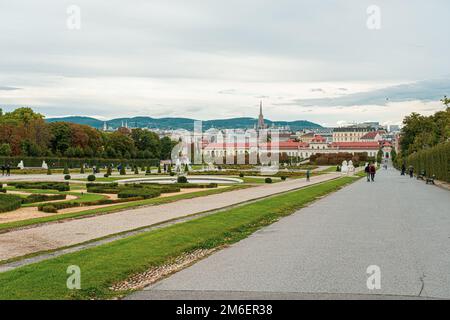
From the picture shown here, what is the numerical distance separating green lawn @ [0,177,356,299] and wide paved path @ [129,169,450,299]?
64 cm

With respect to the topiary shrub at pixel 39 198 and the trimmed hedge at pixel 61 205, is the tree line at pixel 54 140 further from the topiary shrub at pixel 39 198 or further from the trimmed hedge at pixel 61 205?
the trimmed hedge at pixel 61 205

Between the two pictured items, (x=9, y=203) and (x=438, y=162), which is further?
(x=438, y=162)

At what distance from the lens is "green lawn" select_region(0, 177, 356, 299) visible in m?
7.13

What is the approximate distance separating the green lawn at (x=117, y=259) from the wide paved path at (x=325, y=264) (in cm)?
64

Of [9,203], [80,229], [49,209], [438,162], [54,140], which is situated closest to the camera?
[80,229]

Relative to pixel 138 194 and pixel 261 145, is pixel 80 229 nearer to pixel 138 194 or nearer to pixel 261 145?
pixel 138 194

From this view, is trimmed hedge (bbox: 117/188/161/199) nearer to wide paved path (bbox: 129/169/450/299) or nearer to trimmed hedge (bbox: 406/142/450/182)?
wide paved path (bbox: 129/169/450/299)

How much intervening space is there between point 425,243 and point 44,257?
6.97 metres

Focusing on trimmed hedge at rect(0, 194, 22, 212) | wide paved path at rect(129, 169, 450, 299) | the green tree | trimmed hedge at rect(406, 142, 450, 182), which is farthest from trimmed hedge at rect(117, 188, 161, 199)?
the green tree

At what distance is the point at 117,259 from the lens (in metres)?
9.20

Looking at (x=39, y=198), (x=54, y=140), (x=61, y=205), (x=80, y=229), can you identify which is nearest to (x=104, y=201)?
(x=61, y=205)

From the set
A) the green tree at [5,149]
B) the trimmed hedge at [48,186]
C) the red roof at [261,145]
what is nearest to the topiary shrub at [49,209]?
the trimmed hedge at [48,186]

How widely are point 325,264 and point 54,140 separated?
286ft
